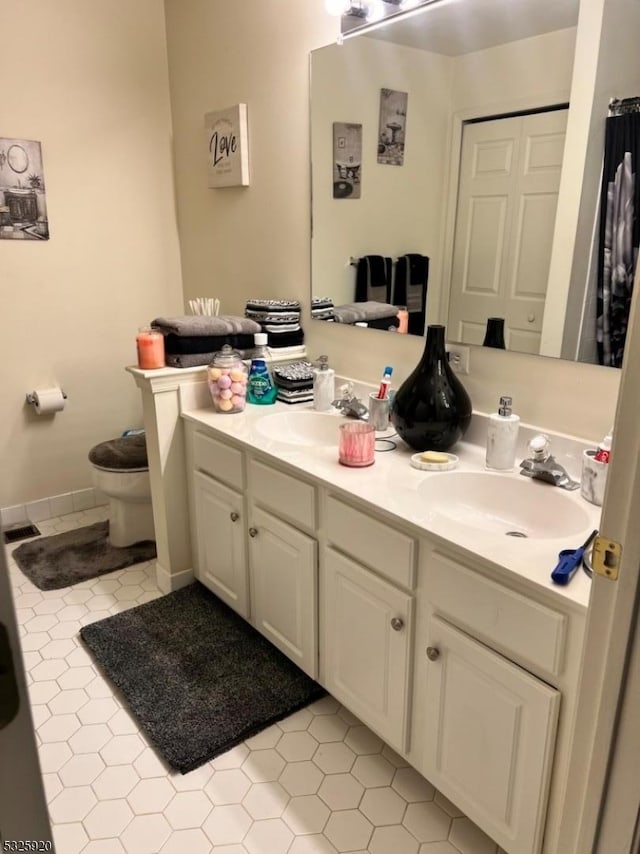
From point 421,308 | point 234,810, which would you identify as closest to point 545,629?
point 234,810

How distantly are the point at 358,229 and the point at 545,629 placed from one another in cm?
150

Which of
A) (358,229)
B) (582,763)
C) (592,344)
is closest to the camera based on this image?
(582,763)

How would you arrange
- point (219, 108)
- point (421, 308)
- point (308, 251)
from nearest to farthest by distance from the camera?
point (421, 308) < point (308, 251) < point (219, 108)

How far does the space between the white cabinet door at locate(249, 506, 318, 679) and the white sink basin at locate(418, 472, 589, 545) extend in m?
0.39

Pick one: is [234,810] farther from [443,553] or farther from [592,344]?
[592,344]

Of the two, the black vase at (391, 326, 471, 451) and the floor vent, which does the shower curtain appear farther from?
the floor vent

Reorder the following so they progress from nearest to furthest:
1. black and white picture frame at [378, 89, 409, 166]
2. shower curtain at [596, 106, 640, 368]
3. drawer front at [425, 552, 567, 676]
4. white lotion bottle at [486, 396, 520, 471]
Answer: drawer front at [425, 552, 567, 676], shower curtain at [596, 106, 640, 368], white lotion bottle at [486, 396, 520, 471], black and white picture frame at [378, 89, 409, 166]

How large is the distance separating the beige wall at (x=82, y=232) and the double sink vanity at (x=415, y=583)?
98 centimetres

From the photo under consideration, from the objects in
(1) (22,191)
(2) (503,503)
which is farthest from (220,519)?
(1) (22,191)

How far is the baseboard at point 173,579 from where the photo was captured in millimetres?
2502

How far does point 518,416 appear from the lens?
1.76m

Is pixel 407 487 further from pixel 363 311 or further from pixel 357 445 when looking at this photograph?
pixel 363 311

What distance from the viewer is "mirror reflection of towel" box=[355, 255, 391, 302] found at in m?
2.11

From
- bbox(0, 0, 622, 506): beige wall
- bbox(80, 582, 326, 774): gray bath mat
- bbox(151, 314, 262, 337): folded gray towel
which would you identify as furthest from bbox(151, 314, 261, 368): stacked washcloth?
bbox(80, 582, 326, 774): gray bath mat
